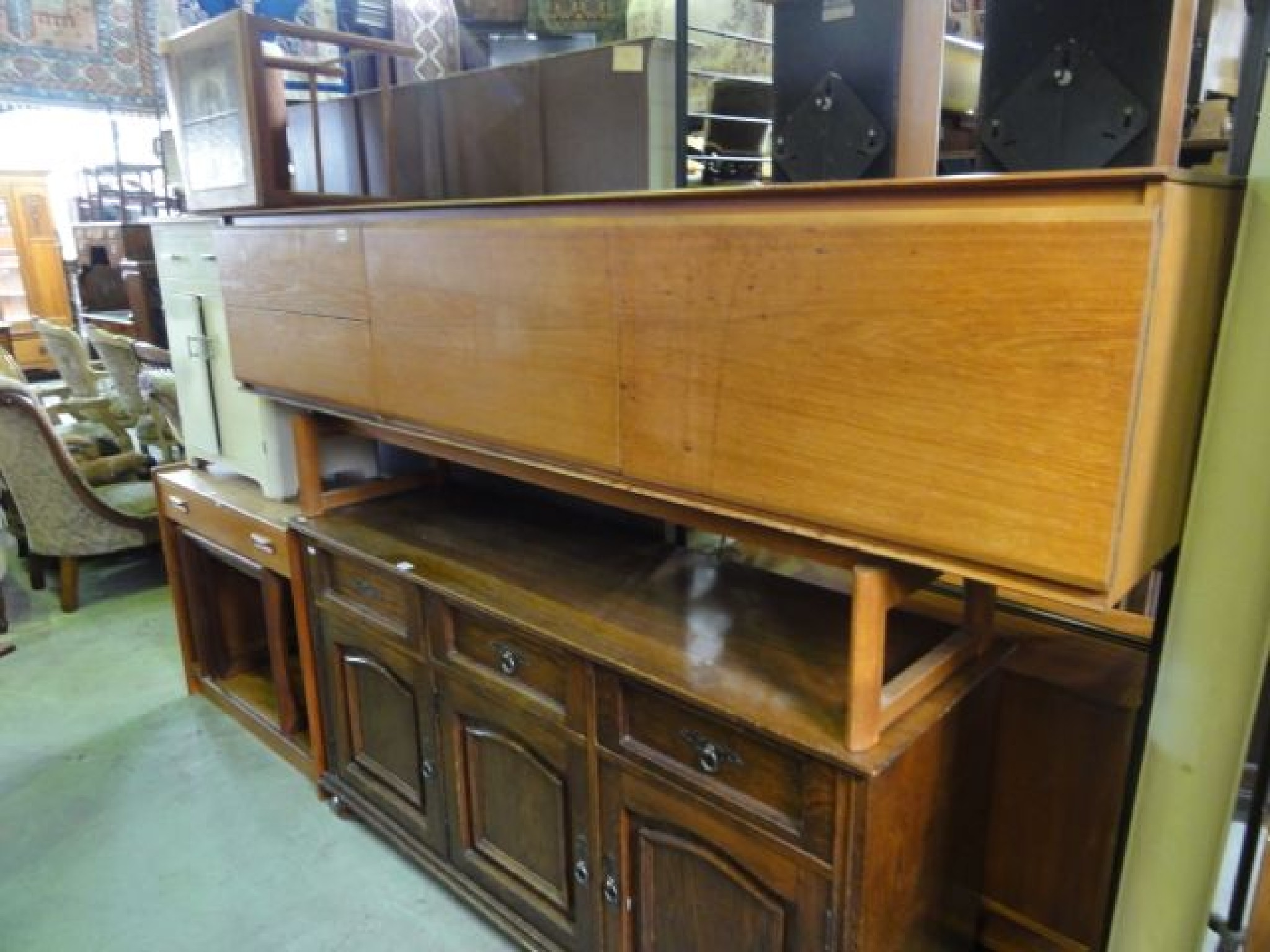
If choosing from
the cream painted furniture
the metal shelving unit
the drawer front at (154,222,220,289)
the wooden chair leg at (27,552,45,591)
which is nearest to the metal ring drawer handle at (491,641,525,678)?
the metal shelving unit

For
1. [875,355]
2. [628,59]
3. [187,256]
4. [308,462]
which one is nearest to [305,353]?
[308,462]

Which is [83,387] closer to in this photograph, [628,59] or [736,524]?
[628,59]

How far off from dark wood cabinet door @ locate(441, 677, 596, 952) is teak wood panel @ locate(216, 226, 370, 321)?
2.69 ft

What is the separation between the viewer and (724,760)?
1.36 metres

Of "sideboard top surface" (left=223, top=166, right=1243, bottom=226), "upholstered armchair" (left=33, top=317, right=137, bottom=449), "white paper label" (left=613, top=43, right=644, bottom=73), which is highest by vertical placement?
"white paper label" (left=613, top=43, right=644, bottom=73)

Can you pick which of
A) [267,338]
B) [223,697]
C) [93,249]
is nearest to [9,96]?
[267,338]

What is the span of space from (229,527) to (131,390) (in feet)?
8.02

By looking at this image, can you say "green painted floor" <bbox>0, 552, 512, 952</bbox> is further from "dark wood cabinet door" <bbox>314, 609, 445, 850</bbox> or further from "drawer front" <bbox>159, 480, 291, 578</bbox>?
"drawer front" <bbox>159, 480, 291, 578</bbox>

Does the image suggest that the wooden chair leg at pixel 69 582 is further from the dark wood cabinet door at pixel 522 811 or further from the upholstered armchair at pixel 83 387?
the dark wood cabinet door at pixel 522 811

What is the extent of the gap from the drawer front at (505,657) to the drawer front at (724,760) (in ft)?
0.42

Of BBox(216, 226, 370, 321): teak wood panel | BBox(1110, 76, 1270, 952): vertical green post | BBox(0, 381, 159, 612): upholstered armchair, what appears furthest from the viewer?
BBox(0, 381, 159, 612): upholstered armchair

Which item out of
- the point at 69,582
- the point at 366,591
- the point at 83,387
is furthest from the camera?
the point at 83,387

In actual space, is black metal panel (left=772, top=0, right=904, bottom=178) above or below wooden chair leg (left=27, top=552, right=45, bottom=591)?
above

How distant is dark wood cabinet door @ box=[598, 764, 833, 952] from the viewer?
4.28 ft
